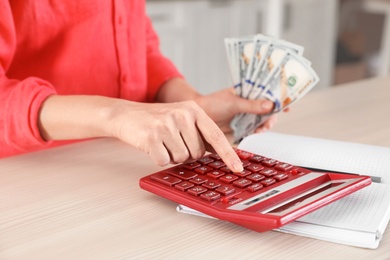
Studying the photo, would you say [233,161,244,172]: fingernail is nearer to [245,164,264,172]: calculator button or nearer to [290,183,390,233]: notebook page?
[245,164,264,172]: calculator button

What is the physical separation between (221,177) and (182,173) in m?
0.06

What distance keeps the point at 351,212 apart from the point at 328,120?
51 centimetres

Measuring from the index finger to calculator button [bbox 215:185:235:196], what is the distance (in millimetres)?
58

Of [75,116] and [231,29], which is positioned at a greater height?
[75,116]

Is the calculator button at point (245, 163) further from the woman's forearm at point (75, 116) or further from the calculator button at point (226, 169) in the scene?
the woman's forearm at point (75, 116)

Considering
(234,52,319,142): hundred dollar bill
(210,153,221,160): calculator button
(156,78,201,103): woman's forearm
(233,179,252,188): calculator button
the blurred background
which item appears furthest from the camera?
the blurred background

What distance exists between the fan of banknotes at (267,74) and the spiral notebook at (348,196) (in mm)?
118

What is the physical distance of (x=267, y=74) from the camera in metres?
1.31

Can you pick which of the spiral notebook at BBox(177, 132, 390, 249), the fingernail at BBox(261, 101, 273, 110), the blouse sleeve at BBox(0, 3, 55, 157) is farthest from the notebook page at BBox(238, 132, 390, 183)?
the blouse sleeve at BBox(0, 3, 55, 157)

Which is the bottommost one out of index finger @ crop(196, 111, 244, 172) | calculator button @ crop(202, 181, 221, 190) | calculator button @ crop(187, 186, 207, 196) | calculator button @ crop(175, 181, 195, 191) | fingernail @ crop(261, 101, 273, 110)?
calculator button @ crop(175, 181, 195, 191)

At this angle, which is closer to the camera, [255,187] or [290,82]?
[255,187]

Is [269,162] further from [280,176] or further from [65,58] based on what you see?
[65,58]

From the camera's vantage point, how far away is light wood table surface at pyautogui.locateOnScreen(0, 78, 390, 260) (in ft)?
2.77

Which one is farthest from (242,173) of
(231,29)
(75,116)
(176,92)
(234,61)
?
(231,29)
